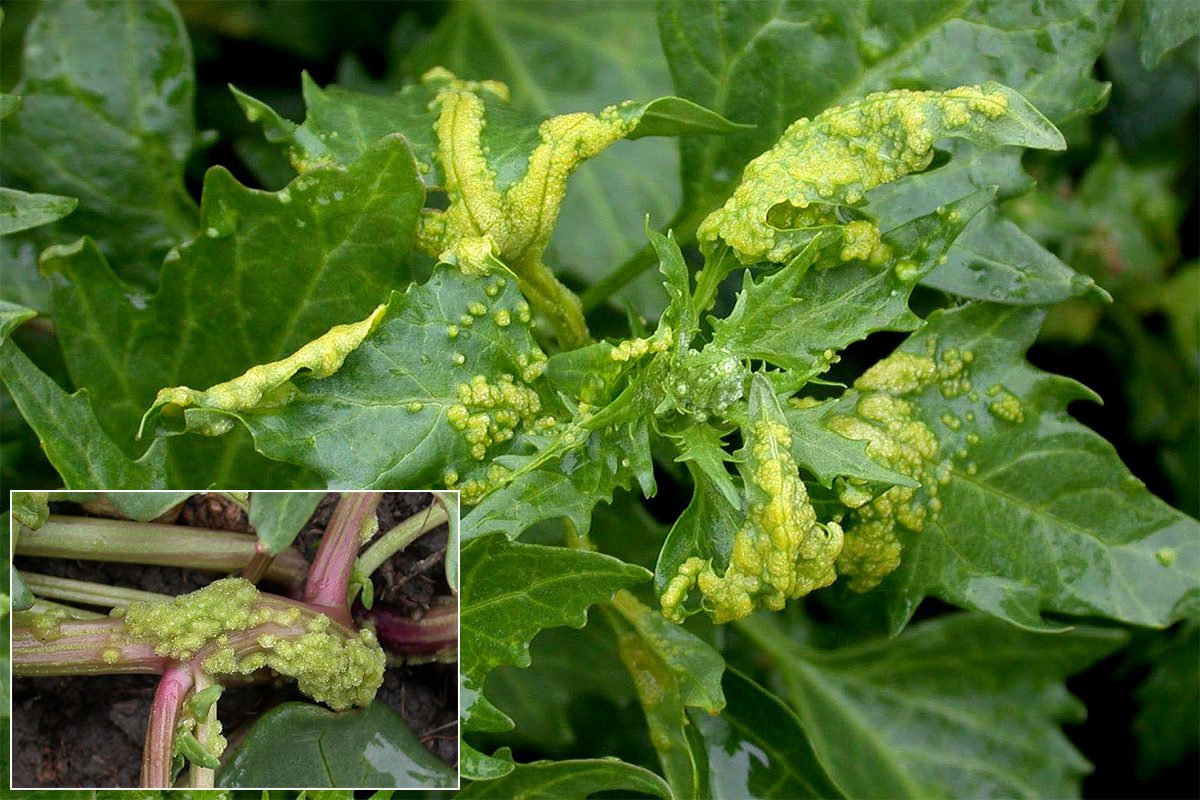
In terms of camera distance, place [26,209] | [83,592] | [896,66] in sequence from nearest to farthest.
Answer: [83,592], [26,209], [896,66]

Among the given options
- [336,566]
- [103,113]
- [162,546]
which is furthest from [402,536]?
[103,113]

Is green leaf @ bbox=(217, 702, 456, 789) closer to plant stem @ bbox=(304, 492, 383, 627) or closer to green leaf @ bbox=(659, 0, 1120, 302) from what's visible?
plant stem @ bbox=(304, 492, 383, 627)

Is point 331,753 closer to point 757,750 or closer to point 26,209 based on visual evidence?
point 757,750

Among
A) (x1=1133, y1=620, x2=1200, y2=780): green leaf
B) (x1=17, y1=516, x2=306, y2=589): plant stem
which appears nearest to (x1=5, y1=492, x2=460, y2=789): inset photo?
(x1=17, y1=516, x2=306, y2=589): plant stem

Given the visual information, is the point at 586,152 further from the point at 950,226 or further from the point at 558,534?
the point at 558,534

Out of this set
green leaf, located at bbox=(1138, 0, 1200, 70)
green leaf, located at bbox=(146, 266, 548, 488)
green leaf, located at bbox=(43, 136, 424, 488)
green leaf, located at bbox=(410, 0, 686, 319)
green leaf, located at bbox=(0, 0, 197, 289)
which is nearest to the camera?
green leaf, located at bbox=(146, 266, 548, 488)

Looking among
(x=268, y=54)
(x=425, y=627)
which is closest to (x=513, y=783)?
(x=425, y=627)

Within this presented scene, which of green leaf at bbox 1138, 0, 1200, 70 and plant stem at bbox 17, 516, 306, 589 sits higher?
green leaf at bbox 1138, 0, 1200, 70
